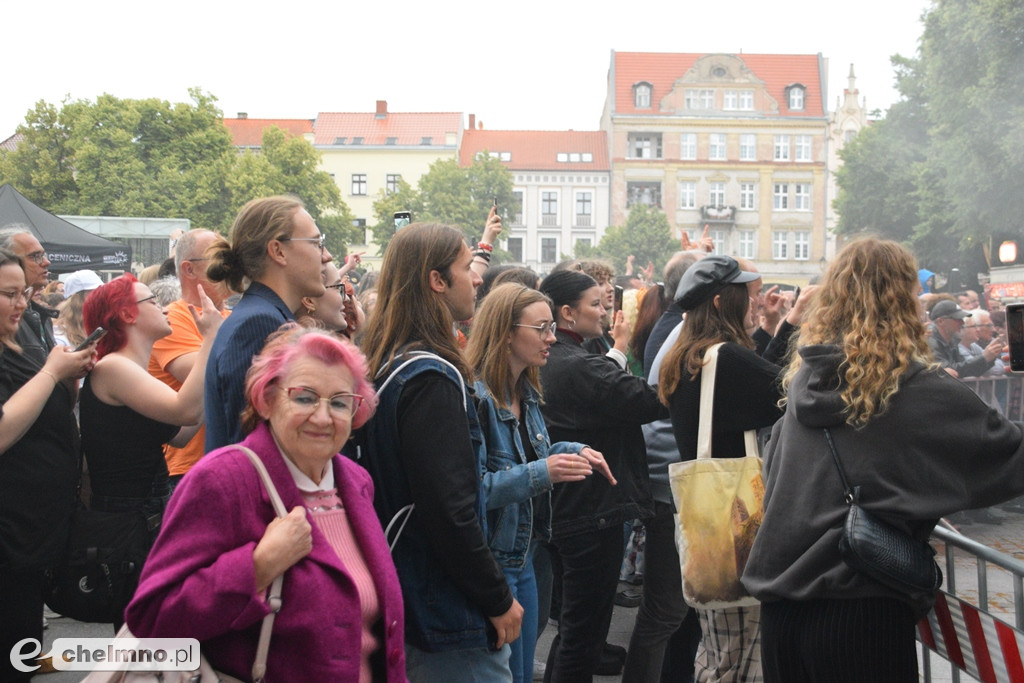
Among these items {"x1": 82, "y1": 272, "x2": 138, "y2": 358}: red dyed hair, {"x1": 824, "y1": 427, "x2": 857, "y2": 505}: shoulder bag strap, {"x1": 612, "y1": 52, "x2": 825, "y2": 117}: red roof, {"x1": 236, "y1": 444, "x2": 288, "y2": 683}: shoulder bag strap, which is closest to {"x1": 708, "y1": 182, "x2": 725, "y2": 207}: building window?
{"x1": 612, "y1": 52, "x2": 825, "y2": 117}: red roof

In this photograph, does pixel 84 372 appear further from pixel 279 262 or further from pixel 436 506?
pixel 436 506

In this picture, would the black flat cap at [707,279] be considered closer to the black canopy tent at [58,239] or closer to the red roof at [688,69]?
the black canopy tent at [58,239]

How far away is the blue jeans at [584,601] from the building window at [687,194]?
216 ft

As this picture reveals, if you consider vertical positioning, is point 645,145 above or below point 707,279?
above

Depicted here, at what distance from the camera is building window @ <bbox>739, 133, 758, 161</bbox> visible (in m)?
68.2

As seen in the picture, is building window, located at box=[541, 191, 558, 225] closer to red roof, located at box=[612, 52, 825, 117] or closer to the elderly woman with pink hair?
red roof, located at box=[612, 52, 825, 117]

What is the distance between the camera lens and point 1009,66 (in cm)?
2611

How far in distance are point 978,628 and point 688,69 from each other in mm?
70649

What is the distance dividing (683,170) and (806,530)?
2660 inches

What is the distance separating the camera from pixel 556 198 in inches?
2751

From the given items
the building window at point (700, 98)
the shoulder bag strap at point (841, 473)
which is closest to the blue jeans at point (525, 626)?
the shoulder bag strap at point (841, 473)

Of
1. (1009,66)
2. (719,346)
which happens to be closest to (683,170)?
(1009,66)

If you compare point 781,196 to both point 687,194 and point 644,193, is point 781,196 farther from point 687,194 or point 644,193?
point 644,193

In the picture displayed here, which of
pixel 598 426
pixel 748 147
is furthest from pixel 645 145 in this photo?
pixel 598 426
